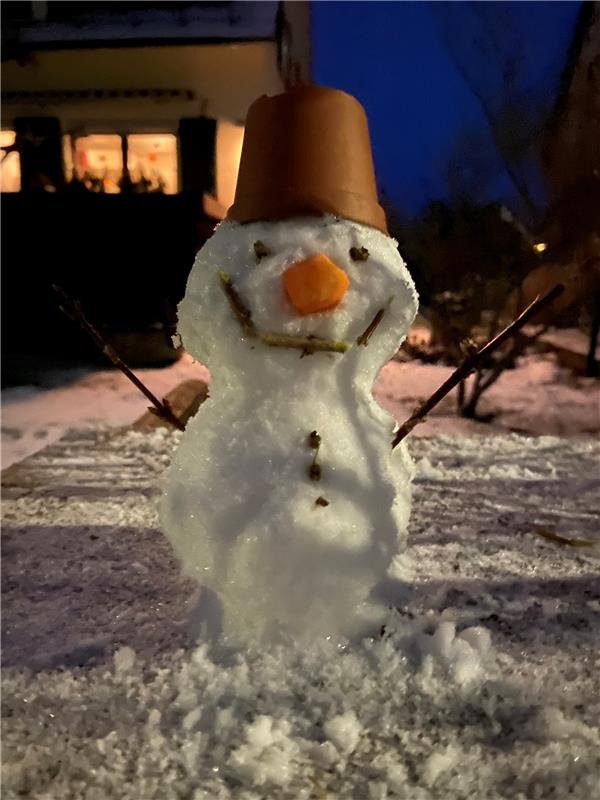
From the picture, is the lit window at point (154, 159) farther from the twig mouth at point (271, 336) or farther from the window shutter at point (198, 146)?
the twig mouth at point (271, 336)

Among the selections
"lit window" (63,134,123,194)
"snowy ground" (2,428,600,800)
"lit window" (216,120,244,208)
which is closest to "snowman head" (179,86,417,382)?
"snowy ground" (2,428,600,800)

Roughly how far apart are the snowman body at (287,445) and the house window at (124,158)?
4.27 metres

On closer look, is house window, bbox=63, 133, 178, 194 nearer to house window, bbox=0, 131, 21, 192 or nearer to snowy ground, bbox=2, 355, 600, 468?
house window, bbox=0, 131, 21, 192

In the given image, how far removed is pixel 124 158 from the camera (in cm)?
507

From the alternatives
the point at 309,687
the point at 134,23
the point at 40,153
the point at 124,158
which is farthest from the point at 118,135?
the point at 309,687

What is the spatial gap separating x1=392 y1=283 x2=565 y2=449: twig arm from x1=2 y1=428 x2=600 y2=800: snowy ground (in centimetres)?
30

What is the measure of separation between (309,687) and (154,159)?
500cm

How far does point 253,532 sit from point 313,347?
11.4 inches

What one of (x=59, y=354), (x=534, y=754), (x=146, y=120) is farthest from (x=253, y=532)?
(x=146, y=120)

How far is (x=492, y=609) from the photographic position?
1.31 m

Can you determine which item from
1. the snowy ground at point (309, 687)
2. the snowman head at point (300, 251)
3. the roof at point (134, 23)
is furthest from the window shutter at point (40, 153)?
the snowman head at point (300, 251)

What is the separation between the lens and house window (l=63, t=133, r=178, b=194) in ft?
16.6

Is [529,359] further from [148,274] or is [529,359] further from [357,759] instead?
[357,759]

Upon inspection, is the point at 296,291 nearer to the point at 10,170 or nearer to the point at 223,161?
the point at 223,161
